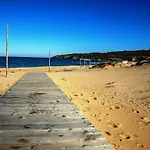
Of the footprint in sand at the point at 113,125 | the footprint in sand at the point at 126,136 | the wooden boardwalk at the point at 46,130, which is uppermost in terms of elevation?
the wooden boardwalk at the point at 46,130

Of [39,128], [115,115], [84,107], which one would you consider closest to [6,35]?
[84,107]

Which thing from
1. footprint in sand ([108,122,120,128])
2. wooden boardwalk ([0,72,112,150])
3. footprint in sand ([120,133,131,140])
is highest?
wooden boardwalk ([0,72,112,150])

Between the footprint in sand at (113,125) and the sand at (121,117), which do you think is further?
the footprint in sand at (113,125)

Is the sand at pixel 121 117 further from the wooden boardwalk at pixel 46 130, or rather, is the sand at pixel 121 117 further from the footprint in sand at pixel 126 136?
the wooden boardwalk at pixel 46 130

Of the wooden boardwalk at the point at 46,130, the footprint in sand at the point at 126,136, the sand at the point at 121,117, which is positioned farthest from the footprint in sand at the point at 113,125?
the wooden boardwalk at the point at 46,130

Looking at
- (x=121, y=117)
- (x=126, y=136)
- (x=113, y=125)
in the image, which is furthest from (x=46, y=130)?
(x=121, y=117)

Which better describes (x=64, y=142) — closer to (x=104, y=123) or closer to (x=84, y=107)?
(x=104, y=123)

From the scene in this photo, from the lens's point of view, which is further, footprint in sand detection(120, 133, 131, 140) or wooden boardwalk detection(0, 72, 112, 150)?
footprint in sand detection(120, 133, 131, 140)

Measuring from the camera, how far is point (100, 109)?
8.63 metres

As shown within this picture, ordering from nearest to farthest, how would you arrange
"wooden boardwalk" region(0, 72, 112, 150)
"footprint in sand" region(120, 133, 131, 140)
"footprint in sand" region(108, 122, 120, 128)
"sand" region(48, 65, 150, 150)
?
"wooden boardwalk" region(0, 72, 112, 150) < "sand" region(48, 65, 150, 150) < "footprint in sand" region(120, 133, 131, 140) < "footprint in sand" region(108, 122, 120, 128)

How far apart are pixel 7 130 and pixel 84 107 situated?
471 cm

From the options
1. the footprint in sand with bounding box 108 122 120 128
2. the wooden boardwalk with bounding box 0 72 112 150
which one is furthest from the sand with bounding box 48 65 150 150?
the wooden boardwalk with bounding box 0 72 112 150

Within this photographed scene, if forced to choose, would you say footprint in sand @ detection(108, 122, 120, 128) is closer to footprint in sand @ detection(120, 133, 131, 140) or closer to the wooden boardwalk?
footprint in sand @ detection(120, 133, 131, 140)

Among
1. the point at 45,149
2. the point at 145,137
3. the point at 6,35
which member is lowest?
the point at 145,137
